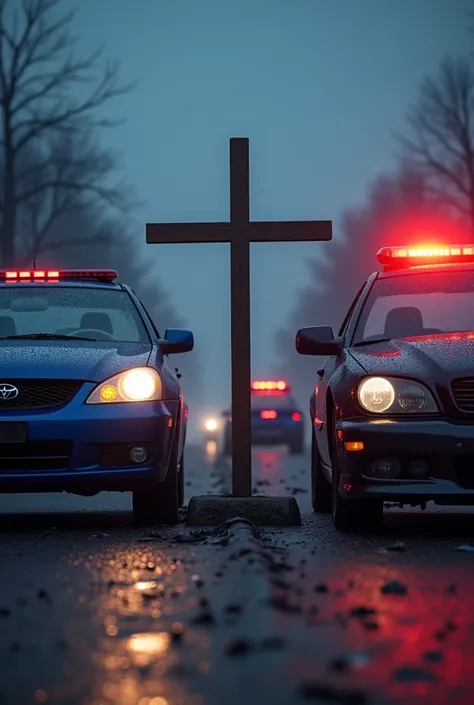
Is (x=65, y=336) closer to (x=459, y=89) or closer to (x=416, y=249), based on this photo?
(x=416, y=249)

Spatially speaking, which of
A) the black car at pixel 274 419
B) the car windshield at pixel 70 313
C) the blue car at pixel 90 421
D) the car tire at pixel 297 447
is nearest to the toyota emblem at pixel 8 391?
the blue car at pixel 90 421

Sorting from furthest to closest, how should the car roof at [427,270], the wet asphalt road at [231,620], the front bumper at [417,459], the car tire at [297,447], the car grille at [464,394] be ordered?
1. the car tire at [297,447]
2. the car roof at [427,270]
3. the car grille at [464,394]
4. the front bumper at [417,459]
5. the wet asphalt road at [231,620]

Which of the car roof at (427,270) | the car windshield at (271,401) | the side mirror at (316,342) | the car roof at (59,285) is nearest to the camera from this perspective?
the side mirror at (316,342)

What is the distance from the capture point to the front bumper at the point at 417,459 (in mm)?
8461

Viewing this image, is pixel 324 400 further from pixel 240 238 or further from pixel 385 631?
pixel 385 631

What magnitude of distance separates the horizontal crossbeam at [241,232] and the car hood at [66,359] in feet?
3.71

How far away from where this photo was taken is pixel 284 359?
10156 cm

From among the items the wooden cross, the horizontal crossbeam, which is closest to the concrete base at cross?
the wooden cross

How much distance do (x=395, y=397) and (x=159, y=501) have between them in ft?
6.24

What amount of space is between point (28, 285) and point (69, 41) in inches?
912

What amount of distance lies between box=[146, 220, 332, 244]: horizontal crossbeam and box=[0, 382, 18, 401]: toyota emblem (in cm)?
186

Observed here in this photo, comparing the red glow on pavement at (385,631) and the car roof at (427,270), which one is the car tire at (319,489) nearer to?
the car roof at (427,270)

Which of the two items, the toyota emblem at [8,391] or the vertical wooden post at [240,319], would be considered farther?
the vertical wooden post at [240,319]

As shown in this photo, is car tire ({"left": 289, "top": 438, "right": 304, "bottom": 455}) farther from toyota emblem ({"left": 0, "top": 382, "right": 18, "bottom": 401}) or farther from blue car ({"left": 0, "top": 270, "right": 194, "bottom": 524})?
toyota emblem ({"left": 0, "top": 382, "right": 18, "bottom": 401})
